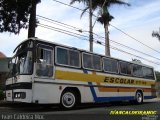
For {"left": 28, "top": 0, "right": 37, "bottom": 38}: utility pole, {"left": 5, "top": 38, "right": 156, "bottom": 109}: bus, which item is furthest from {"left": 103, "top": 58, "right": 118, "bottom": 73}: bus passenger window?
{"left": 28, "top": 0, "right": 37, "bottom": 38}: utility pole

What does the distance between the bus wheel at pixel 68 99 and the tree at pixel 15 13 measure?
752 centimetres

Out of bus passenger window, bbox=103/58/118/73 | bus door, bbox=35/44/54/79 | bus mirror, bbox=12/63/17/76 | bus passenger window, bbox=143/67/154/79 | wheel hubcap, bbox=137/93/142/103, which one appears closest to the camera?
bus door, bbox=35/44/54/79

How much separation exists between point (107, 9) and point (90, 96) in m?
23.6

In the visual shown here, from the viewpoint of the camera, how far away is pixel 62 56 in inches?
752

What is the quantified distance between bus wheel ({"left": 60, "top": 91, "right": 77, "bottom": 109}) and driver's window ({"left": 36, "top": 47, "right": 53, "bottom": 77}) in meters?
1.51

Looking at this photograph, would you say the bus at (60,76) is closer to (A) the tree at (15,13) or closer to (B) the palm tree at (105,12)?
(A) the tree at (15,13)

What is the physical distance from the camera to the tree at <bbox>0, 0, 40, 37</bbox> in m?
23.9

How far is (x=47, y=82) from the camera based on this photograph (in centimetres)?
1792

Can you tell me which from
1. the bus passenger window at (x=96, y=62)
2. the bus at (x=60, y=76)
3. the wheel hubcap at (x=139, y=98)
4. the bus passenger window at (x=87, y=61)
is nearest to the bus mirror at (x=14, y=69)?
the bus at (x=60, y=76)

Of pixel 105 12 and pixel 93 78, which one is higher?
pixel 105 12

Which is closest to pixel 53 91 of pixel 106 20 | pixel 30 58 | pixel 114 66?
pixel 30 58

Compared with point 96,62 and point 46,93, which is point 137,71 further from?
point 46,93

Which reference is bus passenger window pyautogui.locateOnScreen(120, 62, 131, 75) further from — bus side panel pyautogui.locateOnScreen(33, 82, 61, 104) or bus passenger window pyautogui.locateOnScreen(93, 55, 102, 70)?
bus side panel pyautogui.locateOnScreen(33, 82, 61, 104)

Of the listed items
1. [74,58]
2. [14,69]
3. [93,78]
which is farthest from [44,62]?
[93,78]
